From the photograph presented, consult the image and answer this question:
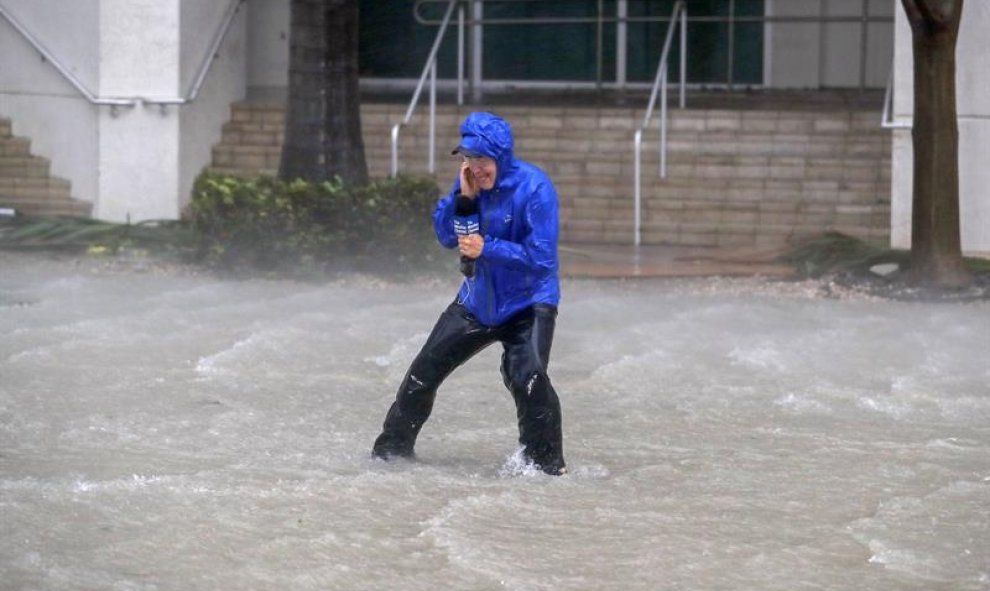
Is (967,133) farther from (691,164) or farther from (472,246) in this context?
(472,246)

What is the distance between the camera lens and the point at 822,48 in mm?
18547

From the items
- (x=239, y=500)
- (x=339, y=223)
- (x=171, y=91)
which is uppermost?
(x=171, y=91)

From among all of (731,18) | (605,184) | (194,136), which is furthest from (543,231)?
(731,18)

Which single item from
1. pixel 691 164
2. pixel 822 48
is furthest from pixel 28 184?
pixel 822 48

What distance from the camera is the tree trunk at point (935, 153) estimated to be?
11367 mm

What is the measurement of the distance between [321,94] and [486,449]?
5.60m

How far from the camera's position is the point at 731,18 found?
1717 cm

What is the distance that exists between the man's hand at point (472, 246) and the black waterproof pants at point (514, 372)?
15.3 inches

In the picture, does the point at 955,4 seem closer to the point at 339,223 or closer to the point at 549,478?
the point at 339,223

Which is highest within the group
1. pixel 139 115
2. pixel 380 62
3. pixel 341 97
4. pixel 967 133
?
pixel 380 62

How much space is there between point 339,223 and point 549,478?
5647 millimetres

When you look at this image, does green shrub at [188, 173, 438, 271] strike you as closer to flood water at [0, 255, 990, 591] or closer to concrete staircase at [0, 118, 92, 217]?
flood water at [0, 255, 990, 591]

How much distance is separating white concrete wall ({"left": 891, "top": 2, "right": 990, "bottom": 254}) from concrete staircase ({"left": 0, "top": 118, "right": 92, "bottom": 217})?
280 inches

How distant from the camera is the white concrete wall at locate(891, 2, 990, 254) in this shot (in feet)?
41.5
